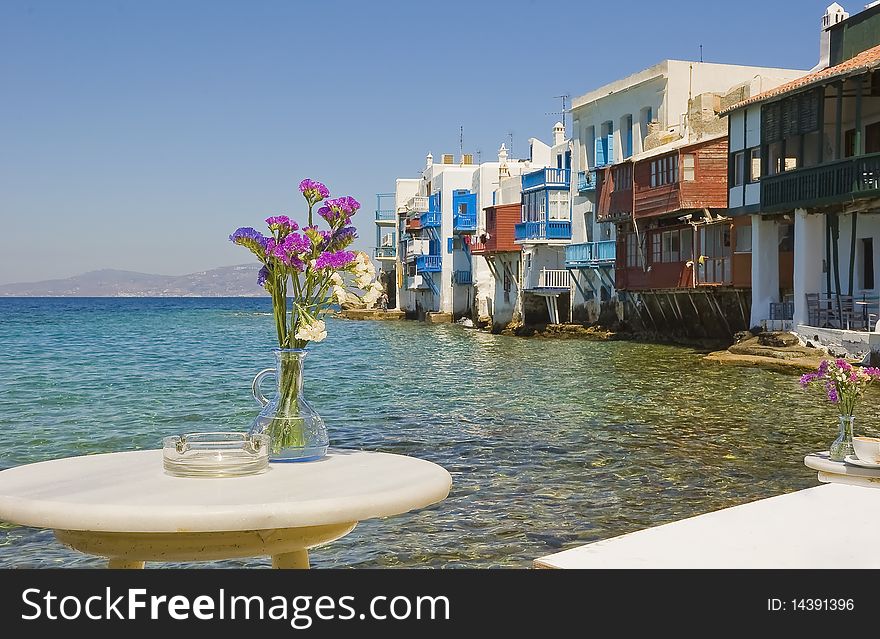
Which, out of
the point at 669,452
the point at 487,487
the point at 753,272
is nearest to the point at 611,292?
the point at 753,272

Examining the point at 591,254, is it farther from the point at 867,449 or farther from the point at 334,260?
the point at 334,260

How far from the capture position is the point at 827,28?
105 ft

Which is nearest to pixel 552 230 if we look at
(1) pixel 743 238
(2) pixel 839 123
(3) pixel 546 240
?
(3) pixel 546 240

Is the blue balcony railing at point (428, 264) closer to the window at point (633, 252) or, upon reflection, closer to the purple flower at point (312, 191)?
the window at point (633, 252)

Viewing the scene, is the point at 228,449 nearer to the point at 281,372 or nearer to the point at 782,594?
the point at 281,372

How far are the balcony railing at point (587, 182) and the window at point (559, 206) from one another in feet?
6.99

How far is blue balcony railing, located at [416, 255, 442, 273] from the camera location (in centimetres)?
6962

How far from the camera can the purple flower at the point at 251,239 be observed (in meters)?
5.08

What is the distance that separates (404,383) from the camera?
88.0 ft

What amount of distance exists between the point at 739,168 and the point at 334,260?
2940 cm

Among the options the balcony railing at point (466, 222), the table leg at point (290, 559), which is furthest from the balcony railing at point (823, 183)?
the balcony railing at point (466, 222)

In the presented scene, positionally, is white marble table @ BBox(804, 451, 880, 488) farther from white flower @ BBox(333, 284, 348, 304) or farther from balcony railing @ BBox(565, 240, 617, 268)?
balcony railing @ BBox(565, 240, 617, 268)

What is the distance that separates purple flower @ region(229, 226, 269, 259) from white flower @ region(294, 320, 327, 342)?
0.42 m

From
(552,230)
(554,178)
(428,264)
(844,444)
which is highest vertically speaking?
(554,178)
